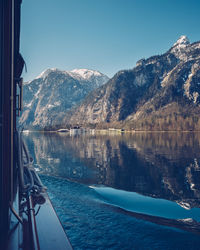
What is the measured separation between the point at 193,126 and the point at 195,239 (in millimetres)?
183465

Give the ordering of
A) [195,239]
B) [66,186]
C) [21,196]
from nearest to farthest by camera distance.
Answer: [195,239] → [21,196] → [66,186]

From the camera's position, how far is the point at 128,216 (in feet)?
35.7

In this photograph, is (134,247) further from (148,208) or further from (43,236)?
(148,208)

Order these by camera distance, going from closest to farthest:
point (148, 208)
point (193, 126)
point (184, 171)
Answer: point (148, 208) < point (184, 171) < point (193, 126)

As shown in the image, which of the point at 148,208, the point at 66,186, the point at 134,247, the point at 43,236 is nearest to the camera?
the point at 43,236

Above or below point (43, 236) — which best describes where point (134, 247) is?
below

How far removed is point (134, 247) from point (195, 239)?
2780mm

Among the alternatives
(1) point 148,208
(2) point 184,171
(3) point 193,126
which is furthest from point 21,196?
(3) point 193,126

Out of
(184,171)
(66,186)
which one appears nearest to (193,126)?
(184,171)

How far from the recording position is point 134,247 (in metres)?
7.94
